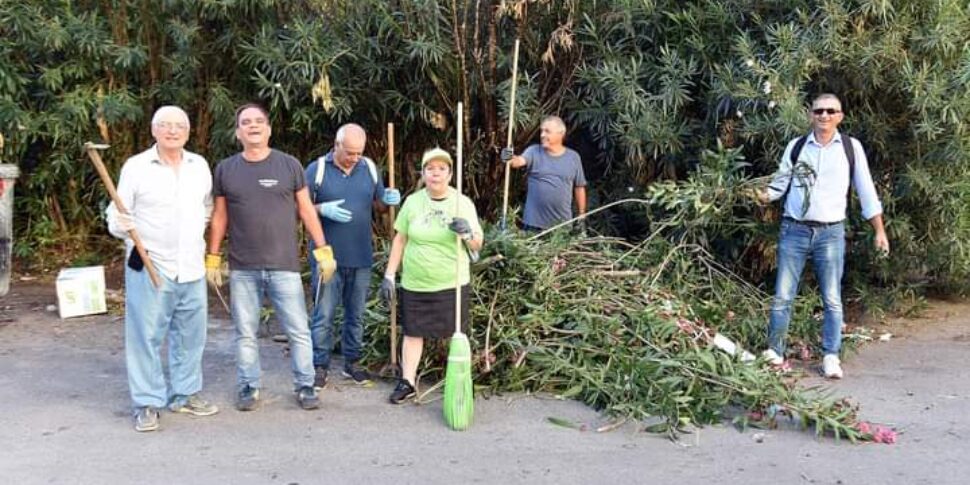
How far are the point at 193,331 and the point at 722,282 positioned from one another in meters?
3.65

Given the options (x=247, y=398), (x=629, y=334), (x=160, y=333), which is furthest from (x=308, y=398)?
(x=629, y=334)

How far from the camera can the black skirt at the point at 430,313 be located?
518cm

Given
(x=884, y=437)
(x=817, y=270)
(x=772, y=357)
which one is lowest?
(x=884, y=437)

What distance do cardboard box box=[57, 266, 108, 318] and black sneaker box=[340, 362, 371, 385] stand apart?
279 cm

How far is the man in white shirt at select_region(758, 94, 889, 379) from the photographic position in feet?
19.0

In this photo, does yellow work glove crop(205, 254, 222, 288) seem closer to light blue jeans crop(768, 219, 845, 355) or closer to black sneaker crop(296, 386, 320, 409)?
black sneaker crop(296, 386, 320, 409)

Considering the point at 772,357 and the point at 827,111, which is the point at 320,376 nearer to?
the point at 772,357

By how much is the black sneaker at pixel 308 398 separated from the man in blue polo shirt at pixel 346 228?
28cm

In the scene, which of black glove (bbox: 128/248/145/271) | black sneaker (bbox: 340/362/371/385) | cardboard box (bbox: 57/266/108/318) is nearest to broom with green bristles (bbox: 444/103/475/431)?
black sneaker (bbox: 340/362/371/385)

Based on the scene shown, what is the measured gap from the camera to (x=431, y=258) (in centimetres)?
513

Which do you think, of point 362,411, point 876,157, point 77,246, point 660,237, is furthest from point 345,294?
point 77,246

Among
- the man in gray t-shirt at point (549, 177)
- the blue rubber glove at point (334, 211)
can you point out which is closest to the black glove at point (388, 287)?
the blue rubber glove at point (334, 211)

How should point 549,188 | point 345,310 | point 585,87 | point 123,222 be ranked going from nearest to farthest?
point 123,222 → point 345,310 → point 549,188 → point 585,87

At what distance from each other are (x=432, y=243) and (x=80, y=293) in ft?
12.2
